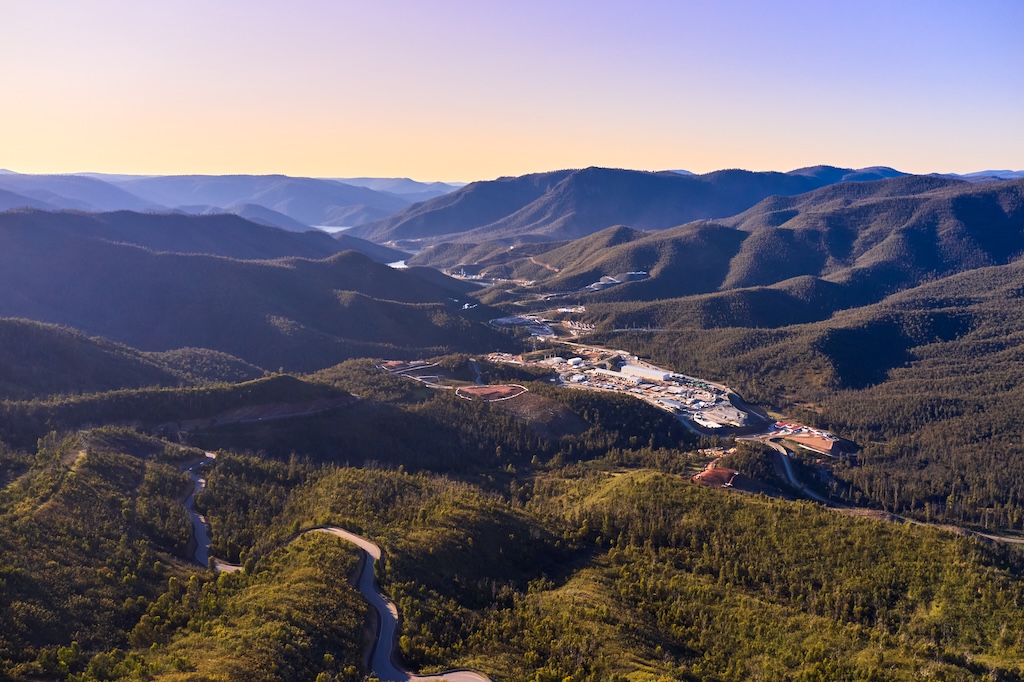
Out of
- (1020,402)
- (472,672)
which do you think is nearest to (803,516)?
(472,672)

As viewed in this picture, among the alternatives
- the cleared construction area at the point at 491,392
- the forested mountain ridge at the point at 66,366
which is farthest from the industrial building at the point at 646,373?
the forested mountain ridge at the point at 66,366

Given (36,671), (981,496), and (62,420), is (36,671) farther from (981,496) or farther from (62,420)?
(981,496)

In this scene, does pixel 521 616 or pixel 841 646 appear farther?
pixel 521 616

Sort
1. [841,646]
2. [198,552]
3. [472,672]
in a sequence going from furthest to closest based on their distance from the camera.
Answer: [198,552], [841,646], [472,672]

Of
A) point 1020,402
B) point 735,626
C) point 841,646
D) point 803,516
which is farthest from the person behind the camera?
point 1020,402

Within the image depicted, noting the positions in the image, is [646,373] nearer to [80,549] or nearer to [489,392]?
[489,392]

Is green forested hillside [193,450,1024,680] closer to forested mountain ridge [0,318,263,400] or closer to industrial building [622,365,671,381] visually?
forested mountain ridge [0,318,263,400]
